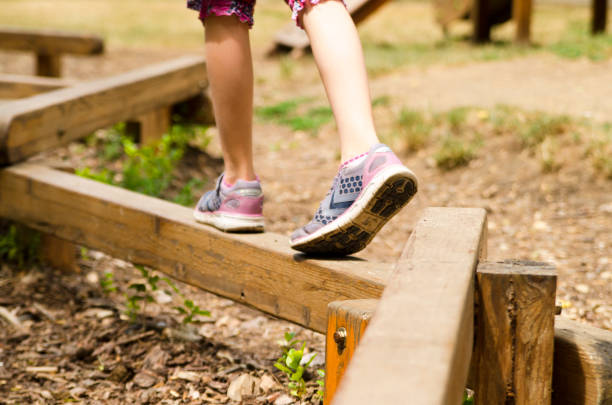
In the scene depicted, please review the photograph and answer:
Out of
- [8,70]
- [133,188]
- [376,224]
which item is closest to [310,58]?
[8,70]

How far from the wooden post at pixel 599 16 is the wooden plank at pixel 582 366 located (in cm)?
701

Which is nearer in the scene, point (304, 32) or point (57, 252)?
point (57, 252)

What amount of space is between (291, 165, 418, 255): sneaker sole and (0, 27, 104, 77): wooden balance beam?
181 inches

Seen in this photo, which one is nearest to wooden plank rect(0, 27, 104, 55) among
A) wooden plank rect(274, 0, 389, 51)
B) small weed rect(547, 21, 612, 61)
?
wooden plank rect(274, 0, 389, 51)

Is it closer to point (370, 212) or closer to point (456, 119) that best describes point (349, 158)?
point (370, 212)

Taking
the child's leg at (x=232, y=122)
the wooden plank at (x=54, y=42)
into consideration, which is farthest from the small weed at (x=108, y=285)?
the wooden plank at (x=54, y=42)

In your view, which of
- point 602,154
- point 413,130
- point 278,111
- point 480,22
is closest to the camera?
point 602,154

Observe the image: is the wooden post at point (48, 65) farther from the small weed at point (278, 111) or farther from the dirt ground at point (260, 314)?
the dirt ground at point (260, 314)

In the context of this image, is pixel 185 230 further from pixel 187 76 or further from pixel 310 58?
pixel 310 58

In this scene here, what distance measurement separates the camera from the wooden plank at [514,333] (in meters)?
1.32

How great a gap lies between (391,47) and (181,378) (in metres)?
6.58

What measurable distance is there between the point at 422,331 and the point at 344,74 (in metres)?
0.87

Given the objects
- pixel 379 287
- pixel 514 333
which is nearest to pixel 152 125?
pixel 379 287

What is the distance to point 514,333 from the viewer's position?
1.34m
